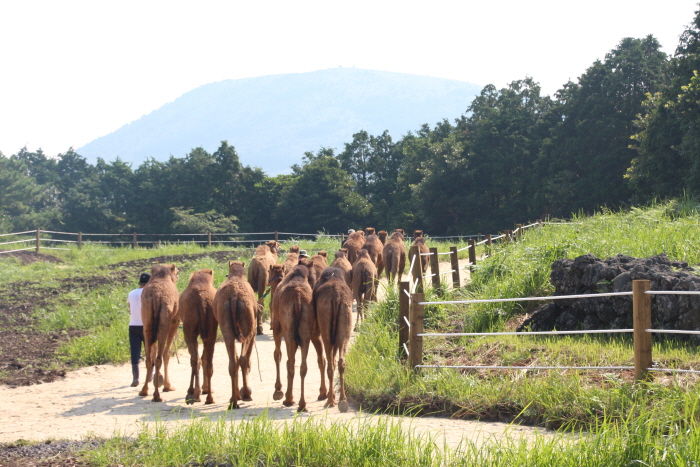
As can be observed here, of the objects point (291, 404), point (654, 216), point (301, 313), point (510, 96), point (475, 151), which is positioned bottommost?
point (291, 404)

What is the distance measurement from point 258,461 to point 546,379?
10.8 ft

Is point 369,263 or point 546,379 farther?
point 369,263

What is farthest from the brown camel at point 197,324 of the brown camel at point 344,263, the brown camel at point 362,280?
the brown camel at point 362,280

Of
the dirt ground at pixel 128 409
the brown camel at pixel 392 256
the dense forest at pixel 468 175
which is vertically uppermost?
the dense forest at pixel 468 175

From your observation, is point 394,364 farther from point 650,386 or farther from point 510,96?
point 510,96

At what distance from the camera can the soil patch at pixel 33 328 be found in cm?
1009

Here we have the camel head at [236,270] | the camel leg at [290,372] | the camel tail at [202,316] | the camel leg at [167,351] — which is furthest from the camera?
the camel leg at [167,351]

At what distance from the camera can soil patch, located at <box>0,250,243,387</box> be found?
10.1 metres

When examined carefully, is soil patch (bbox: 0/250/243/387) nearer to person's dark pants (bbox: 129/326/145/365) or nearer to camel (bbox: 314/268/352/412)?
person's dark pants (bbox: 129/326/145/365)

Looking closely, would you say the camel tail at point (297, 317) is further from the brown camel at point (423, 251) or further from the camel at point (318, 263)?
the brown camel at point (423, 251)

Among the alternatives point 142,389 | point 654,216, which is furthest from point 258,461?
point 654,216

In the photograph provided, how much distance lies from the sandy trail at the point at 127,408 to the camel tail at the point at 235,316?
0.87m

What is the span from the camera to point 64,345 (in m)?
11.4

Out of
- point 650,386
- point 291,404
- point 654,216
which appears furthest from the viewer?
point 654,216
